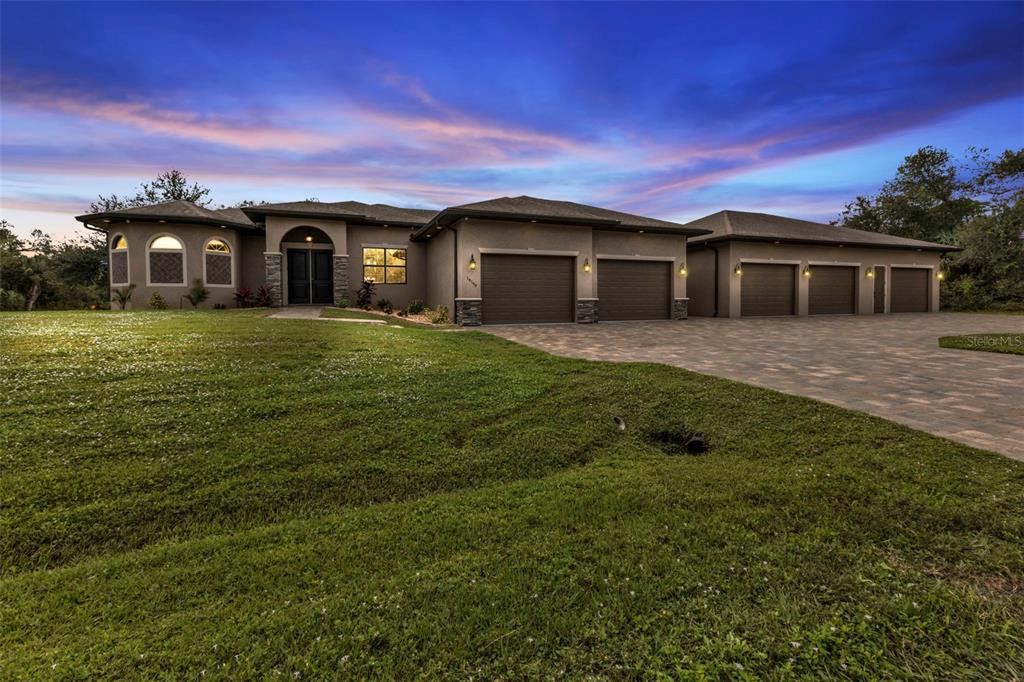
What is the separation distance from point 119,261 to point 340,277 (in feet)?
24.6

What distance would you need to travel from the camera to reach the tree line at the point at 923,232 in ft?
64.1

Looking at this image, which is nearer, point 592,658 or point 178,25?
point 592,658

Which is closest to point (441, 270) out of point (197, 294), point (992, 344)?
point (197, 294)

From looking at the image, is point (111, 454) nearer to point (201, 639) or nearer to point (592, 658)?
point (201, 639)

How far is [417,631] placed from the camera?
6.52 ft

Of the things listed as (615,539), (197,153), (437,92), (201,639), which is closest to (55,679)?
(201,639)

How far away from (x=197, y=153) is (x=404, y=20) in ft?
44.5

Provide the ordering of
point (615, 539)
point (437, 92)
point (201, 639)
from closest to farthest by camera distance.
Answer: point (201, 639), point (615, 539), point (437, 92)

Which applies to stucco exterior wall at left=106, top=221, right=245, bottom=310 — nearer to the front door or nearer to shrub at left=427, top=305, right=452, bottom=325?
the front door

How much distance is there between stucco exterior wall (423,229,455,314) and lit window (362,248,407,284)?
1091 millimetres

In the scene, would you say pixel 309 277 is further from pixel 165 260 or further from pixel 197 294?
pixel 165 260

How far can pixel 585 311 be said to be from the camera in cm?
1526

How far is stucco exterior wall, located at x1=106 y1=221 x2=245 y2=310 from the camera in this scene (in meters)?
15.4

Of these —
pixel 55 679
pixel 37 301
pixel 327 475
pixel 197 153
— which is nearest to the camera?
pixel 55 679
